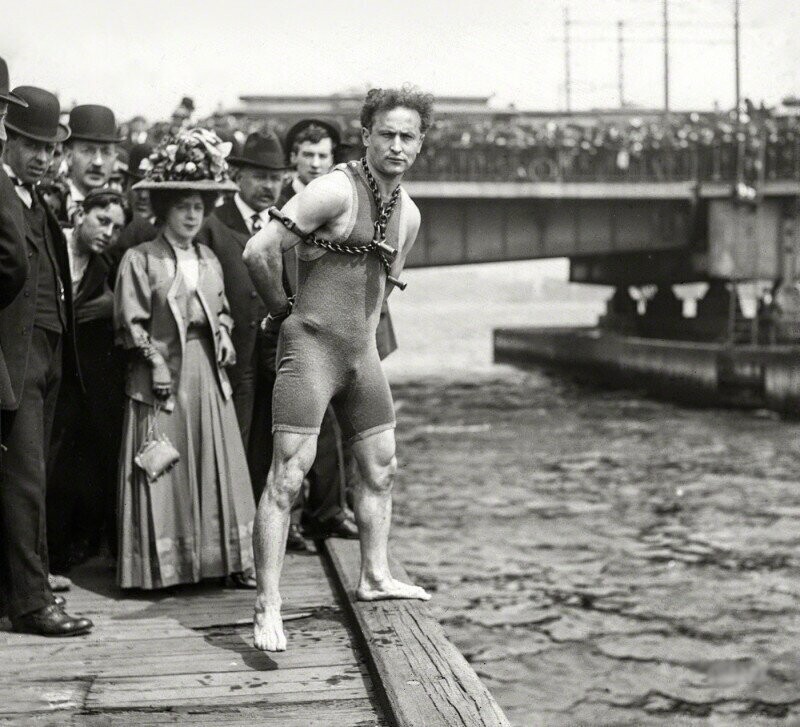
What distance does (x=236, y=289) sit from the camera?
243 inches

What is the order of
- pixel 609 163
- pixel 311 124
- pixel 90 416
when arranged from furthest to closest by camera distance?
1. pixel 609 163
2. pixel 311 124
3. pixel 90 416

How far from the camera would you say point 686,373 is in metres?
28.7

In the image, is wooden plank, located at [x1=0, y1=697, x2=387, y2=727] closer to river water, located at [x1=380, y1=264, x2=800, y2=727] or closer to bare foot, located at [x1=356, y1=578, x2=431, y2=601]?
bare foot, located at [x1=356, y1=578, x2=431, y2=601]

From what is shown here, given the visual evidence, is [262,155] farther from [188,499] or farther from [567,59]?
[567,59]

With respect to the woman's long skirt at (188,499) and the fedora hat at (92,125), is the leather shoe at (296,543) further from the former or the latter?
the fedora hat at (92,125)

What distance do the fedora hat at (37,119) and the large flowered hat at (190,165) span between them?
1.97 ft

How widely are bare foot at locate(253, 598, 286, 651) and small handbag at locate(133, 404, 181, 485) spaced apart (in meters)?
1.05

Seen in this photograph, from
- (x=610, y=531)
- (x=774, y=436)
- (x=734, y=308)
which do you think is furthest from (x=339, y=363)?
(x=734, y=308)

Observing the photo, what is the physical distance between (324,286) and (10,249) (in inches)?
44.0

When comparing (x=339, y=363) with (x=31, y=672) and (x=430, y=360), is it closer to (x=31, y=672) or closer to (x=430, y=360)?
(x=31, y=672)

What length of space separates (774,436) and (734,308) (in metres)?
9.61

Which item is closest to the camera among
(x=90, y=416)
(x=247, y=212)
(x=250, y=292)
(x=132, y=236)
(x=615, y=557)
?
(x=90, y=416)

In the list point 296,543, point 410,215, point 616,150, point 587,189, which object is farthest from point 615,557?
point 616,150

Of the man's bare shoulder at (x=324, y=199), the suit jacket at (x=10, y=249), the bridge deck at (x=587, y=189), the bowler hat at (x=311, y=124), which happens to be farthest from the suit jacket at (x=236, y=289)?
the bridge deck at (x=587, y=189)
